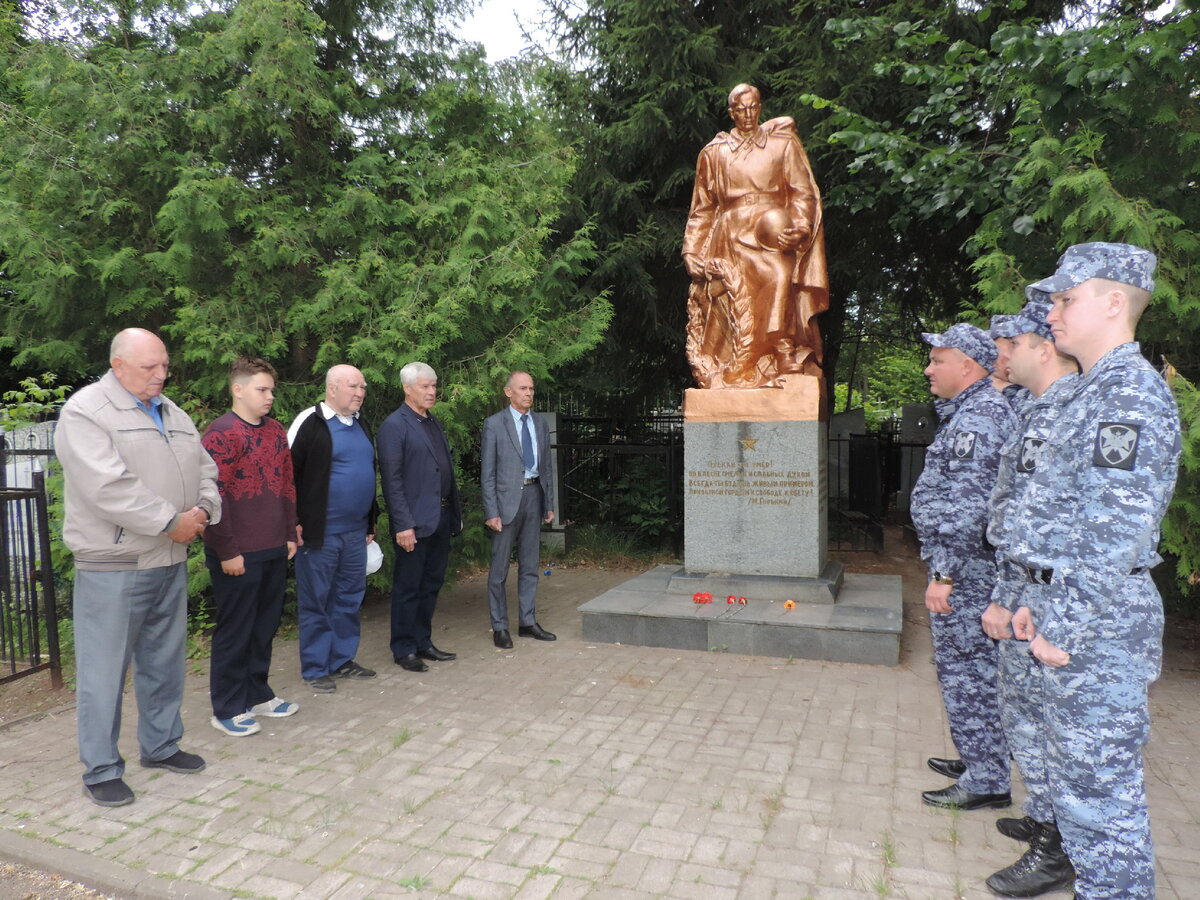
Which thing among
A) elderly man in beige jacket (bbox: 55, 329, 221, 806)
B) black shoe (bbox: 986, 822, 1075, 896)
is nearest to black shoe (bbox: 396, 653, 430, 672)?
elderly man in beige jacket (bbox: 55, 329, 221, 806)

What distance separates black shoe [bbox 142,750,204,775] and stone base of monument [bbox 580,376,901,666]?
2776 millimetres

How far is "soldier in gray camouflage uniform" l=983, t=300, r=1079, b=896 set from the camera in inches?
94.6

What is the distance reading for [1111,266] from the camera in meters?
2.08

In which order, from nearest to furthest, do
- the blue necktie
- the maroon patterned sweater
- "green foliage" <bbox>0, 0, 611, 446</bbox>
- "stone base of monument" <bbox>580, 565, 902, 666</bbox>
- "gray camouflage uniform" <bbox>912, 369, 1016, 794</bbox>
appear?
"gray camouflage uniform" <bbox>912, 369, 1016, 794</bbox> < the maroon patterned sweater < "stone base of monument" <bbox>580, 565, 902, 666</bbox> < "green foliage" <bbox>0, 0, 611, 446</bbox> < the blue necktie

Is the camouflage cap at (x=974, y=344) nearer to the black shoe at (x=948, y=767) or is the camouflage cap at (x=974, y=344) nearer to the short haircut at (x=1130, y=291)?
the short haircut at (x=1130, y=291)

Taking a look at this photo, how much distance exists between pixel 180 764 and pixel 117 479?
132cm

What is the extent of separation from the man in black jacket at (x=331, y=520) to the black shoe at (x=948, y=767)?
3207 mm

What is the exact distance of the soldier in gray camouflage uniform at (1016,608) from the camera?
240cm

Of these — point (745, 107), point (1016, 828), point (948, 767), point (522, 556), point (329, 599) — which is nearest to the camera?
point (1016, 828)

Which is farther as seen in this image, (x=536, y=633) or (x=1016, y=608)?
(x=536, y=633)

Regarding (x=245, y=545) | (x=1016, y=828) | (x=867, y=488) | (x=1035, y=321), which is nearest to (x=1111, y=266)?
Answer: (x=1035, y=321)

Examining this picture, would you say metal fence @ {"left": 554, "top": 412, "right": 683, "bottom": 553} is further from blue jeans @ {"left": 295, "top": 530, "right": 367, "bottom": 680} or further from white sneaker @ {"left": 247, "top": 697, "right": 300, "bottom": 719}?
white sneaker @ {"left": 247, "top": 697, "right": 300, "bottom": 719}

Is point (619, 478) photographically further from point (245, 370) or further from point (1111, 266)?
point (1111, 266)

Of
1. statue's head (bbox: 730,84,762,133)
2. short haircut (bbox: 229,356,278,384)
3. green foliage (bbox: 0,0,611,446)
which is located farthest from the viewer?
statue's head (bbox: 730,84,762,133)
